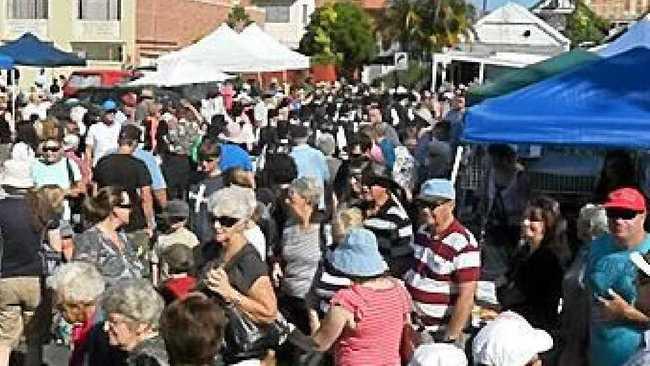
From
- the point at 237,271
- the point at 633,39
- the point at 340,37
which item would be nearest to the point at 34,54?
the point at 633,39

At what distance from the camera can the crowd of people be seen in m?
5.21

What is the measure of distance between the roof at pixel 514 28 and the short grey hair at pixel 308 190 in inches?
2621

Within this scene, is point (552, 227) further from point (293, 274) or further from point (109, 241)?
point (109, 241)

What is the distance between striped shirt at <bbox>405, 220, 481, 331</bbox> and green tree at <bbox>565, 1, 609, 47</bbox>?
82.5m

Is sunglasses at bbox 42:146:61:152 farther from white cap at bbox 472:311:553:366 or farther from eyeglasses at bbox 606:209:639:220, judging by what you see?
white cap at bbox 472:311:553:366

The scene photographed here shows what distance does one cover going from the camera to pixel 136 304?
5.06 m

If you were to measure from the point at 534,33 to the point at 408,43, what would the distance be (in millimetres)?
9977

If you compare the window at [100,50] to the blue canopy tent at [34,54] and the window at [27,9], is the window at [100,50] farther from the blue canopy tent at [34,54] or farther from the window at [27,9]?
the blue canopy tent at [34,54]

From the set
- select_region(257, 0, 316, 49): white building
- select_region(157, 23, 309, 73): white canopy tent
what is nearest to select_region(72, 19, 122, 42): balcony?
select_region(257, 0, 316, 49): white building

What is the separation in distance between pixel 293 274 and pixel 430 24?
7426 cm

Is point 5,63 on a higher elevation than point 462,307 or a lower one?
higher

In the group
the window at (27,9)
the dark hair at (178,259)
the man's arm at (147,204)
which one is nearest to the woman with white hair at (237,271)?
the dark hair at (178,259)

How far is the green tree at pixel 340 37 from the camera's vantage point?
2972 inches

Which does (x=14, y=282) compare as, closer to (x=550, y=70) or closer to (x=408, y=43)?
(x=550, y=70)
